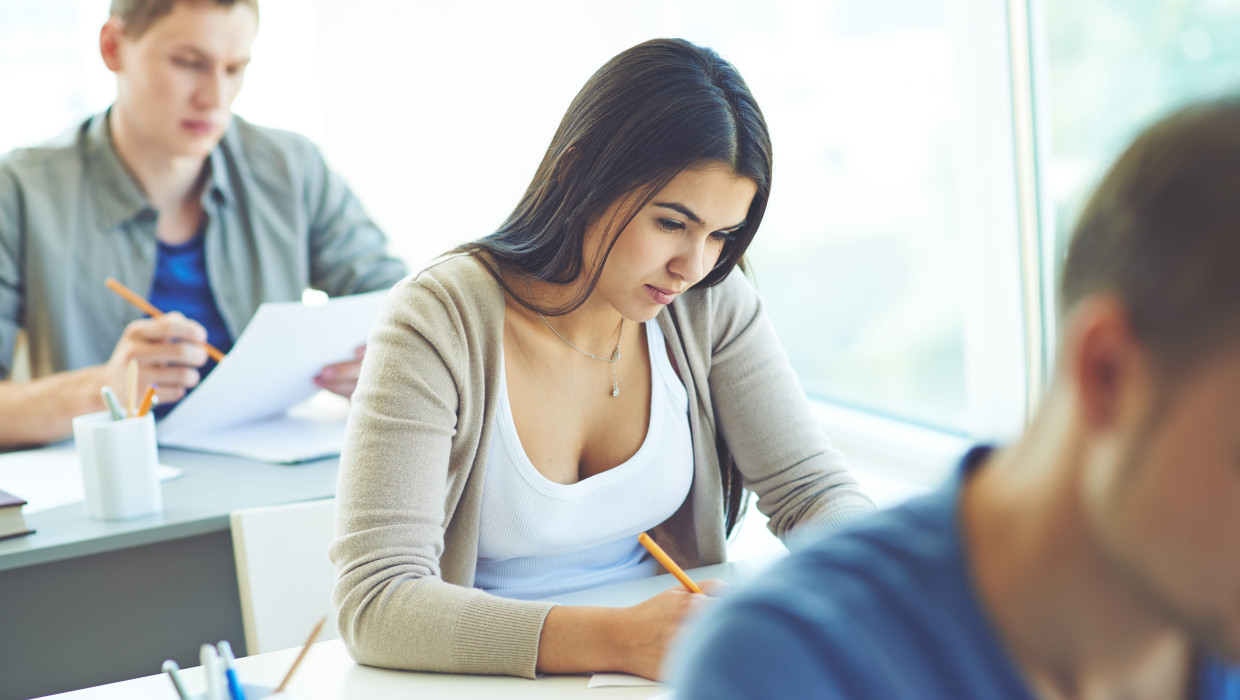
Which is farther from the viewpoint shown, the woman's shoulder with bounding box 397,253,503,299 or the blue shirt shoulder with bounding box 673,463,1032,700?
the woman's shoulder with bounding box 397,253,503,299

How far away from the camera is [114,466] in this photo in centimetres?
151

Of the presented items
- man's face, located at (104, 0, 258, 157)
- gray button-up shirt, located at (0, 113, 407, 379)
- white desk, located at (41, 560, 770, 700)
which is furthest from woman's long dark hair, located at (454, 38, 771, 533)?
gray button-up shirt, located at (0, 113, 407, 379)

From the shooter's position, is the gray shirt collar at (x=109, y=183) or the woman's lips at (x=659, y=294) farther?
the gray shirt collar at (x=109, y=183)

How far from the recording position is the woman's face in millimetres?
1262

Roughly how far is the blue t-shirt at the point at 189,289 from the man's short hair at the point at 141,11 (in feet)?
1.39

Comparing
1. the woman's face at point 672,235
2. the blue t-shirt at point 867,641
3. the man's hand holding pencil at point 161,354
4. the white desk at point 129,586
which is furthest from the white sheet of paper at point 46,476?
the blue t-shirt at point 867,641

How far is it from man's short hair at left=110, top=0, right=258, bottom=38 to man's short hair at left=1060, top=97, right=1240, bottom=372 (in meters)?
1.90

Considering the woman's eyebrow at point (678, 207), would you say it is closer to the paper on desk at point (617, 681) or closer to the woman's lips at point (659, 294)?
the woman's lips at point (659, 294)

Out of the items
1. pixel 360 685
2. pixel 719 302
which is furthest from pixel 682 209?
pixel 360 685

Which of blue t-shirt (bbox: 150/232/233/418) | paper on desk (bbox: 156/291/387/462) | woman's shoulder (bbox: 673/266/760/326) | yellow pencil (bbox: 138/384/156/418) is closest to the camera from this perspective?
woman's shoulder (bbox: 673/266/760/326)

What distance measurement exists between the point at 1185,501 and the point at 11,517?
1447 millimetres

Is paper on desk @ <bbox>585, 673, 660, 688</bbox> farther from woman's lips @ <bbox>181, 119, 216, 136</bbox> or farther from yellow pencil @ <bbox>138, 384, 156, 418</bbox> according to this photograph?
woman's lips @ <bbox>181, 119, 216, 136</bbox>

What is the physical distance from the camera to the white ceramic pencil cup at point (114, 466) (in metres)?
1.51

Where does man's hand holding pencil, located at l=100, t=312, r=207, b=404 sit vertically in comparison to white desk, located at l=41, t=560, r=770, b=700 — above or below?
above
